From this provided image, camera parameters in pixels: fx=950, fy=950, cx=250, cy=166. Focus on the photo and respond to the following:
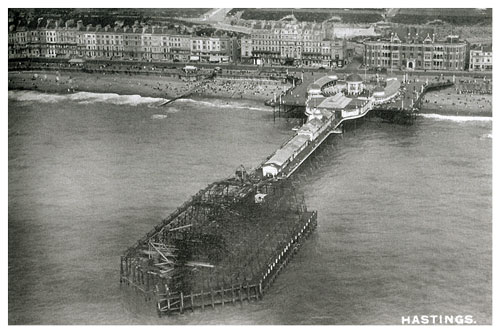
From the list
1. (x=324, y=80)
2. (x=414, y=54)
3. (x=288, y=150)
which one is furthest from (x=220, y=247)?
(x=414, y=54)

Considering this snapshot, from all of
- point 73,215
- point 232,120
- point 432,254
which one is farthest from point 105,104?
point 432,254

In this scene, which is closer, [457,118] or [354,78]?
[457,118]

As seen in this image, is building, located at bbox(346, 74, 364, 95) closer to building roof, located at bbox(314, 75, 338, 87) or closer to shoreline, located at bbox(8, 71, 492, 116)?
building roof, located at bbox(314, 75, 338, 87)

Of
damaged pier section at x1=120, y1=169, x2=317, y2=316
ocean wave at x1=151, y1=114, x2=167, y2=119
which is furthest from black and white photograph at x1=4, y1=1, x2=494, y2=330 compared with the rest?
ocean wave at x1=151, y1=114, x2=167, y2=119

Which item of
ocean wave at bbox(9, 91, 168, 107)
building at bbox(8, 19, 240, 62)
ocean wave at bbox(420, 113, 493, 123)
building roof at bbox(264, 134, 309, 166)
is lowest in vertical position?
building roof at bbox(264, 134, 309, 166)

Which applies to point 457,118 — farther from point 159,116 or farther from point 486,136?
point 159,116

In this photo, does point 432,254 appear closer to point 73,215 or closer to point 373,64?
point 73,215
